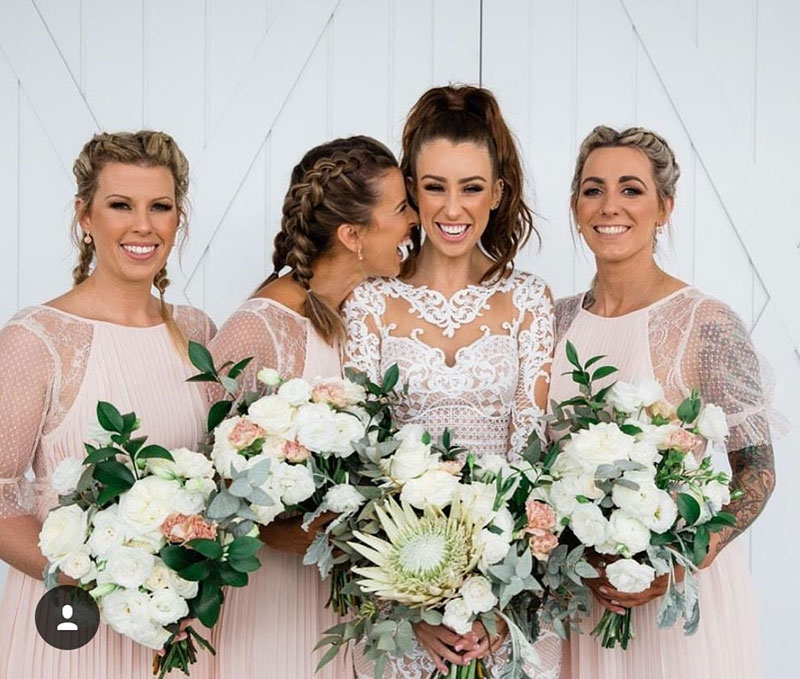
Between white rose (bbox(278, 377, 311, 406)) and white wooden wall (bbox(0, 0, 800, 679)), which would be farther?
white wooden wall (bbox(0, 0, 800, 679))

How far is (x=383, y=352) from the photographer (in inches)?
102

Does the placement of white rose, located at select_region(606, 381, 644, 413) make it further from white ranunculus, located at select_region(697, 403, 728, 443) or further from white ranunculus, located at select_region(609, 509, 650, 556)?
white ranunculus, located at select_region(609, 509, 650, 556)

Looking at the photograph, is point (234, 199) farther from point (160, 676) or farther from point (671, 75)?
point (160, 676)

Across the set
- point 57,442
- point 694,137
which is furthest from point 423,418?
point 694,137

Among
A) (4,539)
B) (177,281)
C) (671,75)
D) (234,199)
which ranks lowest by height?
(4,539)

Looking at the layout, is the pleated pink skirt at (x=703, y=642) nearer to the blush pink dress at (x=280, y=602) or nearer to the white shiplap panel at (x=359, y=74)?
the blush pink dress at (x=280, y=602)

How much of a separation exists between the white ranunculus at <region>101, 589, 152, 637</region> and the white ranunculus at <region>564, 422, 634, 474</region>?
0.85 m

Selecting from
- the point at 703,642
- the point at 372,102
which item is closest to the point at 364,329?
the point at 703,642

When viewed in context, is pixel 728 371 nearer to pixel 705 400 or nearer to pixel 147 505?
pixel 705 400

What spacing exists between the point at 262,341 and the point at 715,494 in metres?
1.04

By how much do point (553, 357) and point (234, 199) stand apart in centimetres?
136

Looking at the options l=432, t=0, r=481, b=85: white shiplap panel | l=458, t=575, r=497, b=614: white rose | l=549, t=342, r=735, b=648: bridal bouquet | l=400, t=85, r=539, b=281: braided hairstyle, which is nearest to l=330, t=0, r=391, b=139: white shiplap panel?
l=432, t=0, r=481, b=85: white shiplap panel

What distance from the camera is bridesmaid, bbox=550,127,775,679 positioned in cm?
243

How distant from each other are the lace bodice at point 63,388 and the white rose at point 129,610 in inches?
16.2
